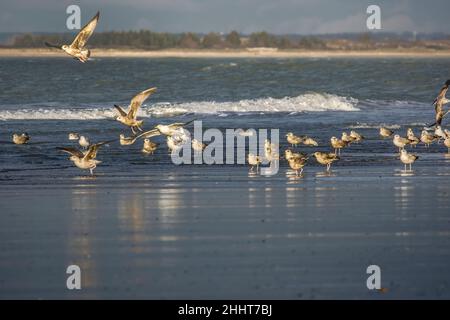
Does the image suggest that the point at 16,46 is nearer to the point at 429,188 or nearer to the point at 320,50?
the point at 320,50

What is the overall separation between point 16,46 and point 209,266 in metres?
147

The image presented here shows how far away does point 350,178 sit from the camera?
15.6 meters

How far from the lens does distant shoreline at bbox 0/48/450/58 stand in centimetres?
14750

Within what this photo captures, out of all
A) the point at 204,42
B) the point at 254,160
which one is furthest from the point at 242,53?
the point at 254,160

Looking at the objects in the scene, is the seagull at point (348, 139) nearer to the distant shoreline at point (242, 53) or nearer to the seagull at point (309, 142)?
the seagull at point (309, 142)

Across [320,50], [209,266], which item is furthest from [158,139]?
[320,50]

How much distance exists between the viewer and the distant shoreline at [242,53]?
14750 centimetres

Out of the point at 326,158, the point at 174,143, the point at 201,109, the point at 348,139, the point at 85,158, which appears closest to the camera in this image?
the point at 85,158

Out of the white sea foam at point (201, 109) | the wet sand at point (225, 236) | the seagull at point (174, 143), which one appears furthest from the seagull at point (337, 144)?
the white sea foam at point (201, 109)

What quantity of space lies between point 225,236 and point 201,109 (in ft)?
77.2

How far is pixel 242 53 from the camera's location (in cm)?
17325

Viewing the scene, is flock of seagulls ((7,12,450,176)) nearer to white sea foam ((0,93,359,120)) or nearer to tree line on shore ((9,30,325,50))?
white sea foam ((0,93,359,120))

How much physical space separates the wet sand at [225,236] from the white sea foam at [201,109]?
1469 centimetres

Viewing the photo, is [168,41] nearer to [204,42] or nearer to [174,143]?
[204,42]
